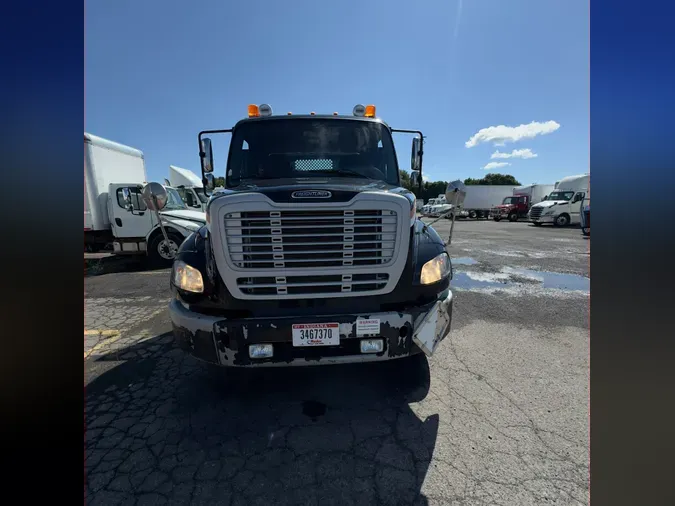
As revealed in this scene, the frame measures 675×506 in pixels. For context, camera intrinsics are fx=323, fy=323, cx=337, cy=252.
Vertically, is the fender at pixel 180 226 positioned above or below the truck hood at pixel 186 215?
below

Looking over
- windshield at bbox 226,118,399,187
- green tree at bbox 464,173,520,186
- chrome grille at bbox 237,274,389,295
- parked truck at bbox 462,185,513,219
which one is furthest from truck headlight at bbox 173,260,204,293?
green tree at bbox 464,173,520,186

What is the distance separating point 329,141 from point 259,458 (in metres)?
3.18

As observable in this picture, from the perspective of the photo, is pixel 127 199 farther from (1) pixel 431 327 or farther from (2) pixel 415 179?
(1) pixel 431 327

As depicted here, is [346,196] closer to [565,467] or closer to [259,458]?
[259,458]

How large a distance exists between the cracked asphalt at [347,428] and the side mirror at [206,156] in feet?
7.48

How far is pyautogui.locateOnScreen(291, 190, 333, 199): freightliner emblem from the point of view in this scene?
2.45 meters

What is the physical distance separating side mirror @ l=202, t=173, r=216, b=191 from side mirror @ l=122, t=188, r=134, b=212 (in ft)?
22.3

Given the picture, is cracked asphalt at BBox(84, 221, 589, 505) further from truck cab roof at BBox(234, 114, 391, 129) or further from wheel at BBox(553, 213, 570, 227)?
wheel at BBox(553, 213, 570, 227)

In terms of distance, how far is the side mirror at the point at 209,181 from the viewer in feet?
14.3

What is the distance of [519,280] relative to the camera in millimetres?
7000

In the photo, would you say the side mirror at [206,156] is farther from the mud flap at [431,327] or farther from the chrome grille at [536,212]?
the chrome grille at [536,212]

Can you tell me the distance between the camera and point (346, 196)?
2504 millimetres

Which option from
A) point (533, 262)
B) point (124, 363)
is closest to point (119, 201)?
point (124, 363)

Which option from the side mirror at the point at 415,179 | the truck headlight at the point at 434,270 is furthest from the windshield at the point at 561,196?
the truck headlight at the point at 434,270
